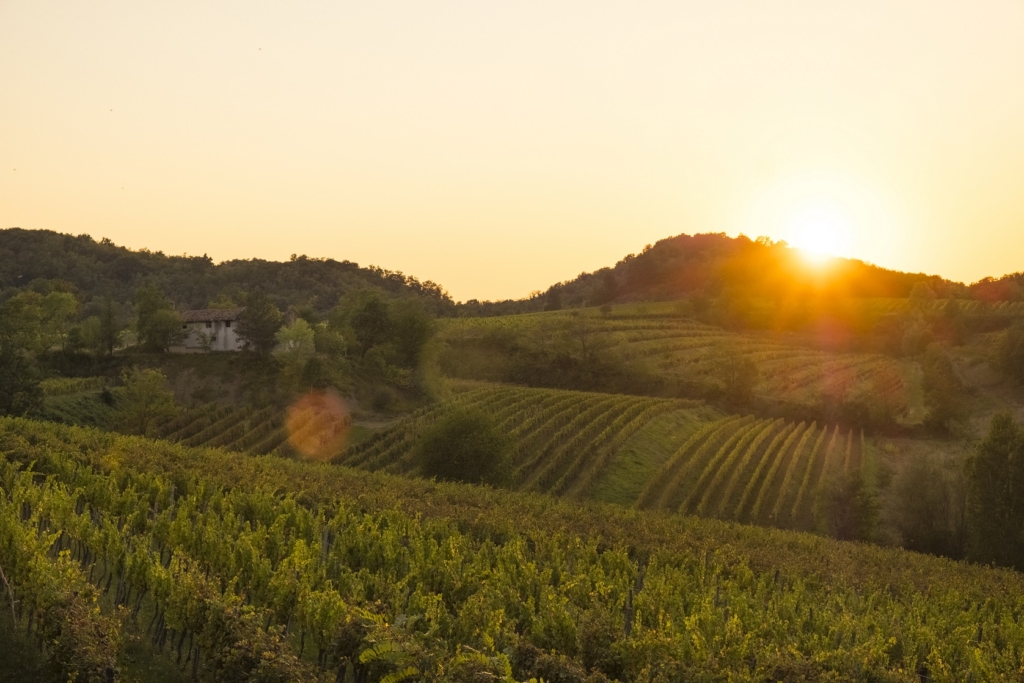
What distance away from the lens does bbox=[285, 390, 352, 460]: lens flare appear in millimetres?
55844

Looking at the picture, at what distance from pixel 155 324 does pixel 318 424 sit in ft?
83.7

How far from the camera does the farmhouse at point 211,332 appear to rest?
7769cm

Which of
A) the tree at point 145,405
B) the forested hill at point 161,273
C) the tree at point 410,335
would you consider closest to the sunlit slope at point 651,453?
the tree at point 410,335

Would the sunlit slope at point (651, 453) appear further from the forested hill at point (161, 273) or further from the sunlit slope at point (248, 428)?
the forested hill at point (161, 273)

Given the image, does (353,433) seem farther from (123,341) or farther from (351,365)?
(123,341)

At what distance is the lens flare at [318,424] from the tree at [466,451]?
8109 millimetres

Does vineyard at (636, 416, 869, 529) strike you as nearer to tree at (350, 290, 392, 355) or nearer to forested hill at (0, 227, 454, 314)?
tree at (350, 290, 392, 355)

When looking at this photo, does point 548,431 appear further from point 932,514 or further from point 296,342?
point 296,342

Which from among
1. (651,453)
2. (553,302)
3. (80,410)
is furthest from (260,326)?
(553,302)

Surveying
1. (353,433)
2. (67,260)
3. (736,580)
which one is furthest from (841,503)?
(67,260)

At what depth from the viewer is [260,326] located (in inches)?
2923

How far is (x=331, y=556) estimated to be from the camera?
68.5 feet

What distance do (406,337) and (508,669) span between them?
235ft

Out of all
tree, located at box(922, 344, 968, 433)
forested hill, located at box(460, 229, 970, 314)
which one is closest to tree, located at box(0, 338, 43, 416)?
tree, located at box(922, 344, 968, 433)
